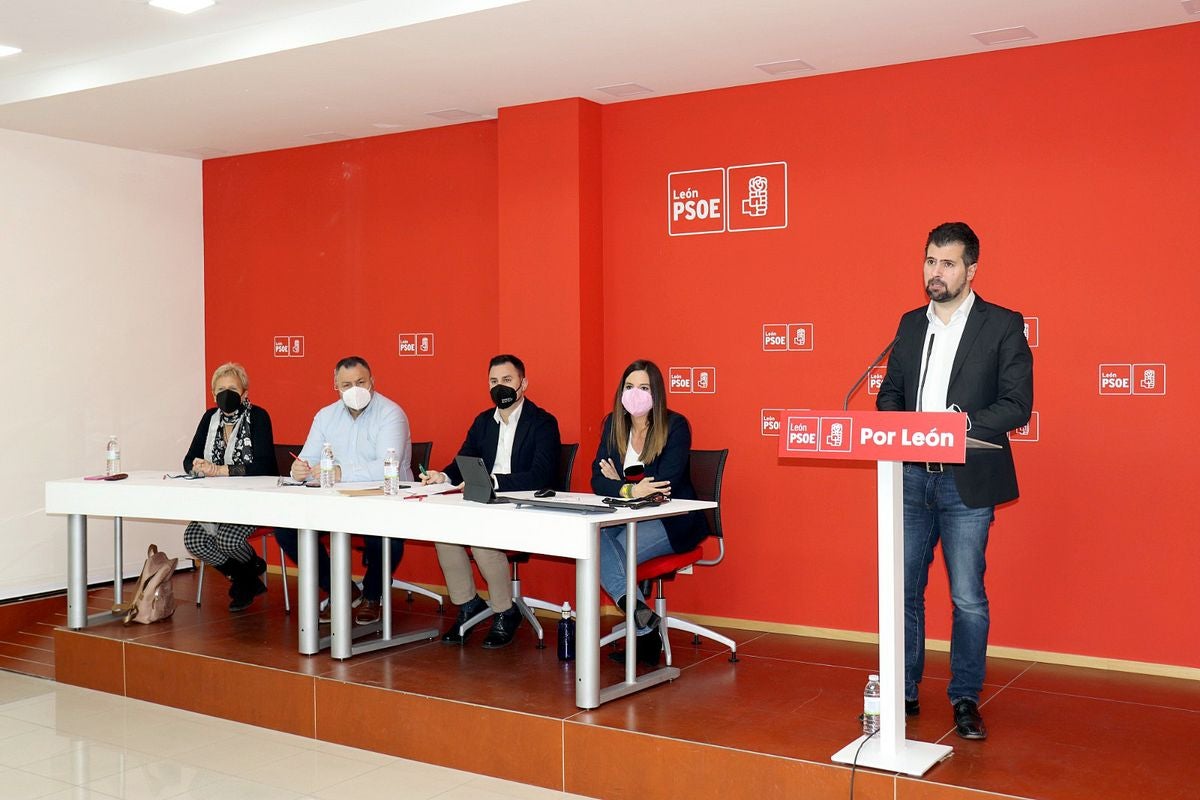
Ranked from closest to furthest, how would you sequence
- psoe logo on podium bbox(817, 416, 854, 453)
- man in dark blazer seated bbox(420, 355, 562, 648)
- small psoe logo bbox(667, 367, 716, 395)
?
psoe logo on podium bbox(817, 416, 854, 453), man in dark blazer seated bbox(420, 355, 562, 648), small psoe logo bbox(667, 367, 716, 395)

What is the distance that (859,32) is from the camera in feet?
14.0

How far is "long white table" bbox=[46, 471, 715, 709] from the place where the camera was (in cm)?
369

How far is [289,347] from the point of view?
6.69 metres

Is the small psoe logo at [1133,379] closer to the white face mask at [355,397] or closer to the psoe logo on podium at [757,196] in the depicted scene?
the psoe logo on podium at [757,196]

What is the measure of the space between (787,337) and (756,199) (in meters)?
0.65

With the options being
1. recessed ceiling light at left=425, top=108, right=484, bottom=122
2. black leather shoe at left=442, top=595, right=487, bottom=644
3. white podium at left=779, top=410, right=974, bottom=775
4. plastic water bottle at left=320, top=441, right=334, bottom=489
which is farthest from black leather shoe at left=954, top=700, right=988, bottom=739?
recessed ceiling light at left=425, top=108, right=484, bottom=122

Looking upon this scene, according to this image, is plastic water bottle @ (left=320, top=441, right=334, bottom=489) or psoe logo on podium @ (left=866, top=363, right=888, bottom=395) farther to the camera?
psoe logo on podium @ (left=866, top=363, right=888, bottom=395)

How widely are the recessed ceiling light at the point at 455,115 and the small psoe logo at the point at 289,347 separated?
171cm

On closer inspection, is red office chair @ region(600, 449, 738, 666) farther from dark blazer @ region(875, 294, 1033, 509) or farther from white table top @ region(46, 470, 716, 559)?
dark blazer @ region(875, 294, 1033, 509)

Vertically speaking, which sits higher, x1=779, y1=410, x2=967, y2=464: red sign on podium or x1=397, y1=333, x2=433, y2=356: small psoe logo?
x1=397, y1=333, x2=433, y2=356: small psoe logo

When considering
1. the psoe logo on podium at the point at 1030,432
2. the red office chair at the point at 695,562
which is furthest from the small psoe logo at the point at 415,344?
the psoe logo on podium at the point at 1030,432

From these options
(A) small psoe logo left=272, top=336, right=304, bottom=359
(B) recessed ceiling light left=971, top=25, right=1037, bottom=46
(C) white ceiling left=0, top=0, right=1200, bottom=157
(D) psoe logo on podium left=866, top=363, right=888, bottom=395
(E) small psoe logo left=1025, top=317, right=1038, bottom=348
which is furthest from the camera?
(A) small psoe logo left=272, top=336, right=304, bottom=359

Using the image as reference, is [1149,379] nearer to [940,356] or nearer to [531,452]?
[940,356]

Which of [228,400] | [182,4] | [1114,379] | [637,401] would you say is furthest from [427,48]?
[1114,379]
